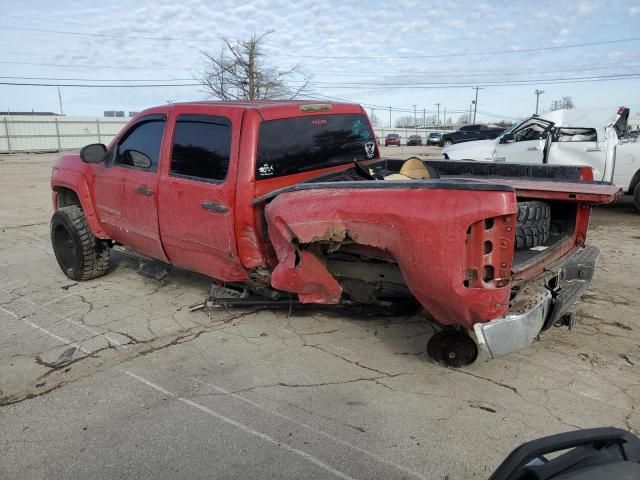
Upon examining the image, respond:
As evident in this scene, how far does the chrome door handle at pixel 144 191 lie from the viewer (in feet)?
16.0

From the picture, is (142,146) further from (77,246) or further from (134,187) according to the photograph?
(77,246)

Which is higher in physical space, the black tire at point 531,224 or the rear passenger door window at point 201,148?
the rear passenger door window at point 201,148

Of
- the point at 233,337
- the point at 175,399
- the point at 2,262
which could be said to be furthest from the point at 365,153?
the point at 2,262

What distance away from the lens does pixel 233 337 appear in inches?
174

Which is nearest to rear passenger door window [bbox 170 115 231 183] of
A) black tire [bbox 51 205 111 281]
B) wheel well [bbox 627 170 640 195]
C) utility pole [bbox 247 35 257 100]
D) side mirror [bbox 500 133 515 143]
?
black tire [bbox 51 205 111 281]

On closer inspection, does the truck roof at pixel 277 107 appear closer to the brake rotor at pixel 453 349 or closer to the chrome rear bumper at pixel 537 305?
the brake rotor at pixel 453 349

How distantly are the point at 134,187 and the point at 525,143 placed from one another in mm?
8030

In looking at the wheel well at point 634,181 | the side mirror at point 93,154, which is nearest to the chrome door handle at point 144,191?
the side mirror at point 93,154

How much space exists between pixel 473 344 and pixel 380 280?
0.80 metres

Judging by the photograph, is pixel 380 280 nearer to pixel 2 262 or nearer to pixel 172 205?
pixel 172 205

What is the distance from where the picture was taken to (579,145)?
9844 mm

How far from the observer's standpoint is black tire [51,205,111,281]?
5.88 m

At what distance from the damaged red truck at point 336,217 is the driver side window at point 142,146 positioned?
2 cm

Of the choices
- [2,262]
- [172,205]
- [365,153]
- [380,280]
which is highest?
[365,153]
